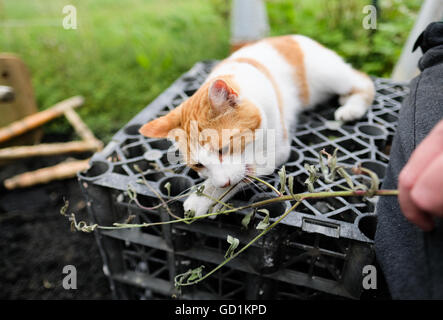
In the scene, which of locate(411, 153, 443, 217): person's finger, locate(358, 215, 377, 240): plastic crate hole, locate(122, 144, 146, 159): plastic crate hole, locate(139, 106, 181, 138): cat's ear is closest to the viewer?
locate(411, 153, 443, 217): person's finger

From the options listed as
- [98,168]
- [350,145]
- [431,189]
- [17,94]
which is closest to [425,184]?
[431,189]

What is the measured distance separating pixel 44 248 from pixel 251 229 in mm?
1267

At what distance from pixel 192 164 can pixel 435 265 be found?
72 centimetres

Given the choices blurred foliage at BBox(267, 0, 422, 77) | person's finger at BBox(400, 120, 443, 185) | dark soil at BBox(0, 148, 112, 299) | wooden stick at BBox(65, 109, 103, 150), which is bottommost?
dark soil at BBox(0, 148, 112, 299)

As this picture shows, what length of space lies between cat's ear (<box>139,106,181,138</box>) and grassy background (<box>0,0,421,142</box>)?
1.50m

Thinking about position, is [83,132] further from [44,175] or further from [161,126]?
[161,126]

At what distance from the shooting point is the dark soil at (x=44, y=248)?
56.8 inches

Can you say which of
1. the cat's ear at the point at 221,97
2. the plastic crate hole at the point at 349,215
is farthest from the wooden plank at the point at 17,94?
the plastic crate hole at the point at 349,215

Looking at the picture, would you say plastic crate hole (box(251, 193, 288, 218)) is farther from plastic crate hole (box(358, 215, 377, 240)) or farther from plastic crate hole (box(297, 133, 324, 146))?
plastic crate hole (box(297, 133, 324, 146))

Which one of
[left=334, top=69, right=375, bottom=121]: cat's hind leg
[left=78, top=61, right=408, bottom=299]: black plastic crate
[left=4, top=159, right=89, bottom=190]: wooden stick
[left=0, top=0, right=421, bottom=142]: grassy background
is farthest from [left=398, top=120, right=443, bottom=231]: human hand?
[left=0, top=0, right=421, bottom=142]: grassy background

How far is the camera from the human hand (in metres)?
0.49

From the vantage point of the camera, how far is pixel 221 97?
38.0 inches

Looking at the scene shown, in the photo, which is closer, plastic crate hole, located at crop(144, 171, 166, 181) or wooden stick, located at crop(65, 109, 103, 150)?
plastic crate hole, located at crop(144, 171, 166, 181)

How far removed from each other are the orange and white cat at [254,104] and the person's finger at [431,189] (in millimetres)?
532
